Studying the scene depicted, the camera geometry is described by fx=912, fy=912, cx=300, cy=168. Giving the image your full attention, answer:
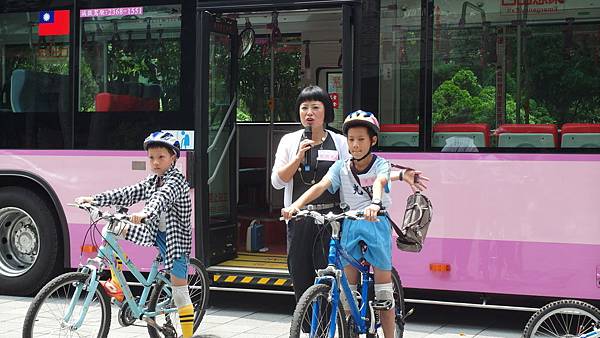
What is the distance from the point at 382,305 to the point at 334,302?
1.39 feet

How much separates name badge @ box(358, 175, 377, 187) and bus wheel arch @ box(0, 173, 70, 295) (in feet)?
13.6

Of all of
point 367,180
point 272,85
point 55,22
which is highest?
point 55,22

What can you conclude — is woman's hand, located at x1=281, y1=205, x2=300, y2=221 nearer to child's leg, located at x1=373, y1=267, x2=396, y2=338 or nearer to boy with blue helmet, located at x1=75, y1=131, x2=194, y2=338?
child's leg, located at x1=373, y1=267, x2=396, y2=338

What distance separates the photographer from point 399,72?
7.52 metres

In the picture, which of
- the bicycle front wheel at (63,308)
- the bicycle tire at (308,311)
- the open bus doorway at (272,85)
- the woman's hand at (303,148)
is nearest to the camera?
the bicycle tire at (308,311)

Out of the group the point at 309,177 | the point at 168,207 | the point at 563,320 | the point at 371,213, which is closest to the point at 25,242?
the point at 168,207

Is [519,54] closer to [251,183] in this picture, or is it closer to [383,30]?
[383,30]

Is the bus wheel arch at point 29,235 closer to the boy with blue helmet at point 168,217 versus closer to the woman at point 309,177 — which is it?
the boy with blue helmet at point 168,217

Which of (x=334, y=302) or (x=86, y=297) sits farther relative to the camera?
(x=86, y=297)

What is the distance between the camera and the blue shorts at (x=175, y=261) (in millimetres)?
6164

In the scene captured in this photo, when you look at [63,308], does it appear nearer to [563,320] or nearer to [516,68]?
[563,320]

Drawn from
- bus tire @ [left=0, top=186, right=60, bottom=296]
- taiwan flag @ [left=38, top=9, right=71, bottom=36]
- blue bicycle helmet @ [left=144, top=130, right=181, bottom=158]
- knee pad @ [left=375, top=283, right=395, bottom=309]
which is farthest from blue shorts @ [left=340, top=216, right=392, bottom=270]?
taiwan flag @ [left=38, top=9, right=71, bottom=36]

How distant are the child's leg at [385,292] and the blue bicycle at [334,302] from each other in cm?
6

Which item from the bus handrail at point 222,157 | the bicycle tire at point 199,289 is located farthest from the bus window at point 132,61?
the bicycle tire at point 199,289
